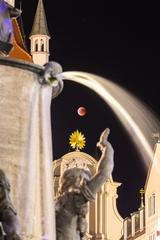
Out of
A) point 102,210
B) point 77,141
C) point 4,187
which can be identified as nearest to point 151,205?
point 102,210

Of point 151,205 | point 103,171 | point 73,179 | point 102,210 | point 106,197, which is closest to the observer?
point 73,179

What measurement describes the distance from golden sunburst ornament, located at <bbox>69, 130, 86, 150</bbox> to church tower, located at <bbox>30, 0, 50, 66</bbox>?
535 inches

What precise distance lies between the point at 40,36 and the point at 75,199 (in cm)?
7529

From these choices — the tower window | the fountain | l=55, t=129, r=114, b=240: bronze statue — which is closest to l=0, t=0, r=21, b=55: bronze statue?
the fountain

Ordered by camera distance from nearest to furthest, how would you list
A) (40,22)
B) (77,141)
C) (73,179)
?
(73,179)
(77,141)
(40,22)

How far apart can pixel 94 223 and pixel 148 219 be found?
13.3 metres

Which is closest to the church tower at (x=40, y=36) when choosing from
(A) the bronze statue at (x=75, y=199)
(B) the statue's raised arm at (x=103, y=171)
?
(B) the statue's raised arm at (x=103, y=171)

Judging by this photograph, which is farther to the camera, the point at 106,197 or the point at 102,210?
the point at 106,197

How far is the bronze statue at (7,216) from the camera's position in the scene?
12.6 meters

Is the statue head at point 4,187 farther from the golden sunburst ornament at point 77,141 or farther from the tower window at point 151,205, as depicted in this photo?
the golden sunburst ornament at point 77,141

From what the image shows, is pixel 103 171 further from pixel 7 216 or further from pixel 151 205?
pixel 151 205

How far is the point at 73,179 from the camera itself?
14.1 metres

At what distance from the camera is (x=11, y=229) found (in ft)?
41.5

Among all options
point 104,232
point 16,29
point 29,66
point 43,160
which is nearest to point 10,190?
point 43,160
